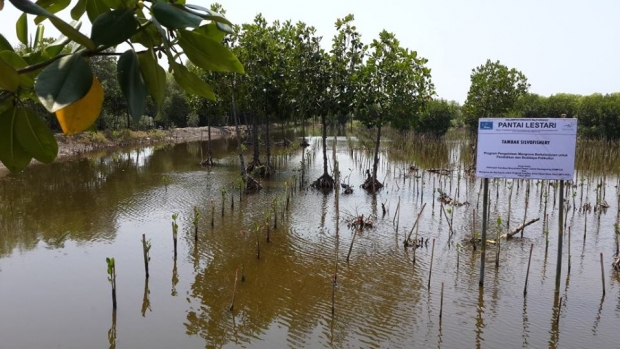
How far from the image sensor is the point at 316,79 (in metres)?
13.5

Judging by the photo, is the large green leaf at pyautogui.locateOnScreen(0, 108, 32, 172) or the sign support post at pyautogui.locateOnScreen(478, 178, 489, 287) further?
the sign support post at pyautogui.locateOnScreen(478, 178, 489, 287)


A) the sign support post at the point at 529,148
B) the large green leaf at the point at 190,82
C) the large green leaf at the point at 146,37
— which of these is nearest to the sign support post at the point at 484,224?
the sign support post at the point at 529,148

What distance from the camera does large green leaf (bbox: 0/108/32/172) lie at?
62 centimetres

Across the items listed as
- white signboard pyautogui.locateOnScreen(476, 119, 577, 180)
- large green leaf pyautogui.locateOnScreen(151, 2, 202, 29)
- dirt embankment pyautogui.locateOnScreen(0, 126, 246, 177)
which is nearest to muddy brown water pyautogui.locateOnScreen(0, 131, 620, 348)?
white signboard pyautogui.locateOnScreen(476, 119, 577, 180)

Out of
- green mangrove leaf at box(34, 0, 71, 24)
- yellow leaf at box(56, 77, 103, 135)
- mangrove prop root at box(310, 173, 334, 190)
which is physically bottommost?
mangrove prop root at box(310, 173, 334, 190)

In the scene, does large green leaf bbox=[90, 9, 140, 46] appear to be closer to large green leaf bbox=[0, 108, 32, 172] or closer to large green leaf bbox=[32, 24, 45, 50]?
large green leaf bbox=[0, 108, 32, 172]

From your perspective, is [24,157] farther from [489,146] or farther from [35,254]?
[35,254]

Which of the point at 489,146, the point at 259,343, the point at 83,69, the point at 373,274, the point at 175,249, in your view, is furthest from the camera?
the point at 175,249

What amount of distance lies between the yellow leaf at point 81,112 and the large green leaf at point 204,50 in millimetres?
131

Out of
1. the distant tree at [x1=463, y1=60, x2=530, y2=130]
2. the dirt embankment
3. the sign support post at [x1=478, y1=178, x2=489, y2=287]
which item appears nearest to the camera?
the sign support post at [x1=478, y1=178, x2=489, y2=287]

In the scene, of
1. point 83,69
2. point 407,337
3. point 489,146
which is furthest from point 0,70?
point 489,146

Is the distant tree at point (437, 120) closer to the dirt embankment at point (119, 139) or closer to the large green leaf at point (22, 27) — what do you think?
the dirt embankment at point (119, 139)

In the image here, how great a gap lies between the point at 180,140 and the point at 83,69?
1327 inches

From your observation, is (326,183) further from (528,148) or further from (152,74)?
(152,74)
